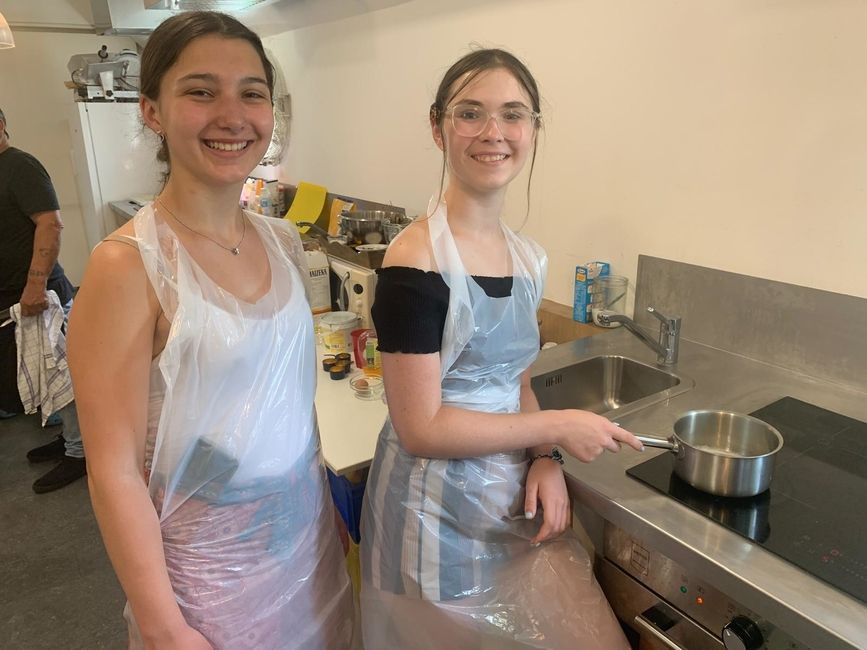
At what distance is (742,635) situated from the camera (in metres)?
0.84

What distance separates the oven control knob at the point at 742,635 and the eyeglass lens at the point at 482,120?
0.75 m

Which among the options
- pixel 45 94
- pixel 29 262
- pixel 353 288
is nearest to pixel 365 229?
pixel 353 288

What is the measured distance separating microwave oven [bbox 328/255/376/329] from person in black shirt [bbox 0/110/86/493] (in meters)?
1.16

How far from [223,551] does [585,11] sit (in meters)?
1.50

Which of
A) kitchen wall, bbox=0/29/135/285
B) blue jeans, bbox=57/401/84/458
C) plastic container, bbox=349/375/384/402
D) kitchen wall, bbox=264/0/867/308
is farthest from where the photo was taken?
kitchen wall, bbox=0/29/135/285

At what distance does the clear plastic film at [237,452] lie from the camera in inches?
32.7

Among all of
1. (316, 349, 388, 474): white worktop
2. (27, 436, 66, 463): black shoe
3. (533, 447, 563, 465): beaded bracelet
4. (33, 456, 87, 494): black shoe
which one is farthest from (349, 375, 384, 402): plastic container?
(27, 436, 66, 463): black shoe

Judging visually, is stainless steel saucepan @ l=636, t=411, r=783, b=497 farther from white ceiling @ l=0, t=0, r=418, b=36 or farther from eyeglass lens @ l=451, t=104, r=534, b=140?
white ceiling @ l=0, t=0, r=418, b=36

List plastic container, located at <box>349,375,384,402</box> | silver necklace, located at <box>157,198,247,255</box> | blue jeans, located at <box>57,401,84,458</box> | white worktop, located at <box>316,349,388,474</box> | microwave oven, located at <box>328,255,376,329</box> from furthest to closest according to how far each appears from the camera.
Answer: blue jeans, located at <box>57,401,84,458</box>
microwave oven, located at <box>328,255,376,329</box>
plastic container, located at <box>349,375,384,402</box>
white worktop, located at <box>316,349,388,474</box>
silver necklace, located at <box>157,198,247,255</box>

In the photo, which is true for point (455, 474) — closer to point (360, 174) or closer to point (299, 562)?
point (299, 562)

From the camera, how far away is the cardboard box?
1.67 m

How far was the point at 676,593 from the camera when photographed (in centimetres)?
97

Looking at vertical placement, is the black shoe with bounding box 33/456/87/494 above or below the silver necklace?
below

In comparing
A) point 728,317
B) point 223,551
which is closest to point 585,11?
point 728,317
